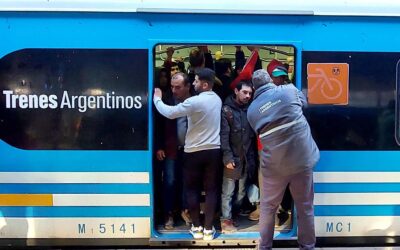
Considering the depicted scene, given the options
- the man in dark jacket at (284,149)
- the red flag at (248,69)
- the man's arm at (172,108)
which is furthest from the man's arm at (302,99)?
the man's arm at (172,108)

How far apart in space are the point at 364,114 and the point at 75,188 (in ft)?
7.67

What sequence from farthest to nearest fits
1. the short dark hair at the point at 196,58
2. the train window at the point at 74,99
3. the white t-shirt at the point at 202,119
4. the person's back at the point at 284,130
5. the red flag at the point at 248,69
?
the short dark hair at the point at 196,58, the red flag at the point at 248,69, the white t-shirt at the point at 202,119, the train window at the point at 74,99, the person's back at the point at 284,130

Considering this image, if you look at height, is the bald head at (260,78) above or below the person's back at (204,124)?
above

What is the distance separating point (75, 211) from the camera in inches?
158

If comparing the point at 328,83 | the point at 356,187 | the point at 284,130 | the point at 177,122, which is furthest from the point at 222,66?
the point at 356,187

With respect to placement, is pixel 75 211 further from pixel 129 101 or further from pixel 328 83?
pixel 328 83

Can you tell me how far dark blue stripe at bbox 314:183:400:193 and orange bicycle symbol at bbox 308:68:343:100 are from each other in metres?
0.69

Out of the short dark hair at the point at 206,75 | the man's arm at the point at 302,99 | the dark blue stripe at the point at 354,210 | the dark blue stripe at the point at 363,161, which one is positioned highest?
the short dark hair at the point at 206,75

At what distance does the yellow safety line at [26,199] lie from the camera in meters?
3.96

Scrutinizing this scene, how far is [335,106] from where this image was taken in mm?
3979

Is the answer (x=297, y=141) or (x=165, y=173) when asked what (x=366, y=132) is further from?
(x=165, y=173)

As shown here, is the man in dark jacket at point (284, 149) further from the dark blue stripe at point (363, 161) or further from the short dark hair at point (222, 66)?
the short dark hair at point (222, 66)

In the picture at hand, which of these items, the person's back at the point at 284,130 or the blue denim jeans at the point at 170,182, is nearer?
the person's back at the point at 284,130

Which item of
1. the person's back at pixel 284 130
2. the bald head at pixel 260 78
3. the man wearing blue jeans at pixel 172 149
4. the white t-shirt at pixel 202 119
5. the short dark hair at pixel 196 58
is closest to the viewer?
the person's back at pixel 284 130
